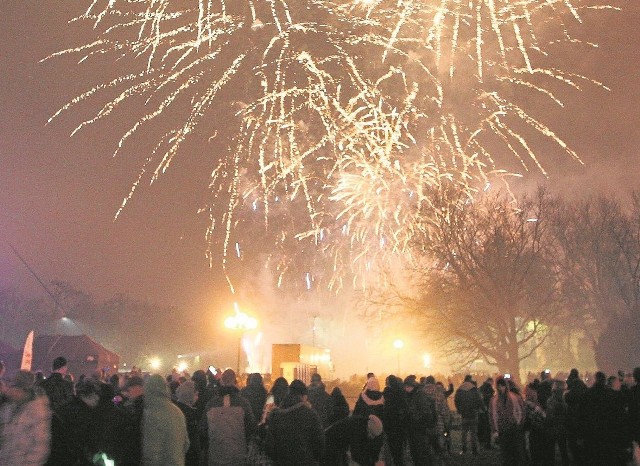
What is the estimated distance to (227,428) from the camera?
6430 millimetres

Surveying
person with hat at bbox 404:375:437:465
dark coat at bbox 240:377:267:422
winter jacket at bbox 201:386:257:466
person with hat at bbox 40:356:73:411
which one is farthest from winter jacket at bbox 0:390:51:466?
person with hat at bbox 404:375:437:465

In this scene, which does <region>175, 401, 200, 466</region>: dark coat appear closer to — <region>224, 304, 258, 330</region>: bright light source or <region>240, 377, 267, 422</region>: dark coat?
<region>240, 377, 267, 422</region>: dark coat

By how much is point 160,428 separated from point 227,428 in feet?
4.13

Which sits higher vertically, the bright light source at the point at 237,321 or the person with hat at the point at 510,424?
the bright light source at the point at 237,321

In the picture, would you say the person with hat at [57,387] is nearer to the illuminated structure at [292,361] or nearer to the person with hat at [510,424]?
the person with hat at [510,424]

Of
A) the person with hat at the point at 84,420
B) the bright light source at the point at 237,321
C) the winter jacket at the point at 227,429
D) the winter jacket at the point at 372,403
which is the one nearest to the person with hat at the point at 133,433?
the person with hat at the point at 84,420

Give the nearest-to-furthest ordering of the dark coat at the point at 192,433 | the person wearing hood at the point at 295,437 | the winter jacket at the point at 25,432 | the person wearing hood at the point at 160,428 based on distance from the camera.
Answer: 1. the winter jacket at the point at 25,432
2. the person wearing hood at the point at 160,428
3. the person wearing hood at the point at 295,437
4. the dark coat at the point at 192,433

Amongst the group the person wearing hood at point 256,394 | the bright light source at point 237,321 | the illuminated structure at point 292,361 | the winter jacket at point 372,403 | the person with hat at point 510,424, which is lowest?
the person with hat at point 510,424

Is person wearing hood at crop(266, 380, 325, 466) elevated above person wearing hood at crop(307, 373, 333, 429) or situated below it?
below

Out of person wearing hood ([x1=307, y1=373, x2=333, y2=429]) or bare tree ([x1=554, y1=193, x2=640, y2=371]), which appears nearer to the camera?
person wearing hood ([x1=307, y1=373, x2=333, y2=429])

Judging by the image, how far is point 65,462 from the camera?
543 cm

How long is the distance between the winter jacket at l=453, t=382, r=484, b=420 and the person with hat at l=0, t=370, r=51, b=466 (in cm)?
939

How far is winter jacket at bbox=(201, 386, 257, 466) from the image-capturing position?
6.37m

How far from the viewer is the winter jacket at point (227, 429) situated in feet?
20.9
